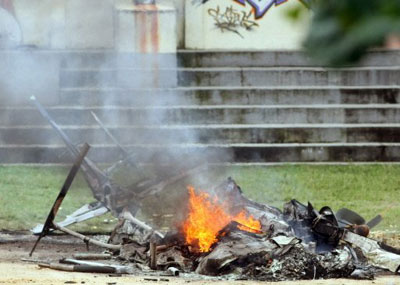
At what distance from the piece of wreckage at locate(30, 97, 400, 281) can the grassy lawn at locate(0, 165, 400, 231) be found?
7.26 ft

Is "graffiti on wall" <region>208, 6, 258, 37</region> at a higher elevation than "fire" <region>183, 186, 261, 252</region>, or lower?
higher

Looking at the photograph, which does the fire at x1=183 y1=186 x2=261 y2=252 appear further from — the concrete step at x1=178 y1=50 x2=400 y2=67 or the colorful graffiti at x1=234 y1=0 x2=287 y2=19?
the colorful graffiti at x1=234 y1=0 x2=287 y2=19

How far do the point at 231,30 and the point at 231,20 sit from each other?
22 cm

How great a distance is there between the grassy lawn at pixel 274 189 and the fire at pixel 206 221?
2393 millimetres

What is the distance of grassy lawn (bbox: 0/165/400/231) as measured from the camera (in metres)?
12.5

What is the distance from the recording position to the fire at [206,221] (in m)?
8.86

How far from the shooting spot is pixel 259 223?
916cm

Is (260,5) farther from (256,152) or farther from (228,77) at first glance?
(256,152)

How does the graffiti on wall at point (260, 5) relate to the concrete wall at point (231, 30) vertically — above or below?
above

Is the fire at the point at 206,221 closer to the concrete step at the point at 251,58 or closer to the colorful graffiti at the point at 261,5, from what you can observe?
the concrete step at the point at 251,58

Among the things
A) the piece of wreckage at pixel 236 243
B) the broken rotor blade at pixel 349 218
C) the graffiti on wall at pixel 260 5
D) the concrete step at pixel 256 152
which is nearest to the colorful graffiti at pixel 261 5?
the graffiti on wall at pixel 260 5

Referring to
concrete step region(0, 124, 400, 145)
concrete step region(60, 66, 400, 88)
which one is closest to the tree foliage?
concrete step region(0, 124, 400, 145)

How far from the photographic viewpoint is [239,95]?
59.0 ft

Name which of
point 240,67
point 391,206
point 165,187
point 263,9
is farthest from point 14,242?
point 263,9
